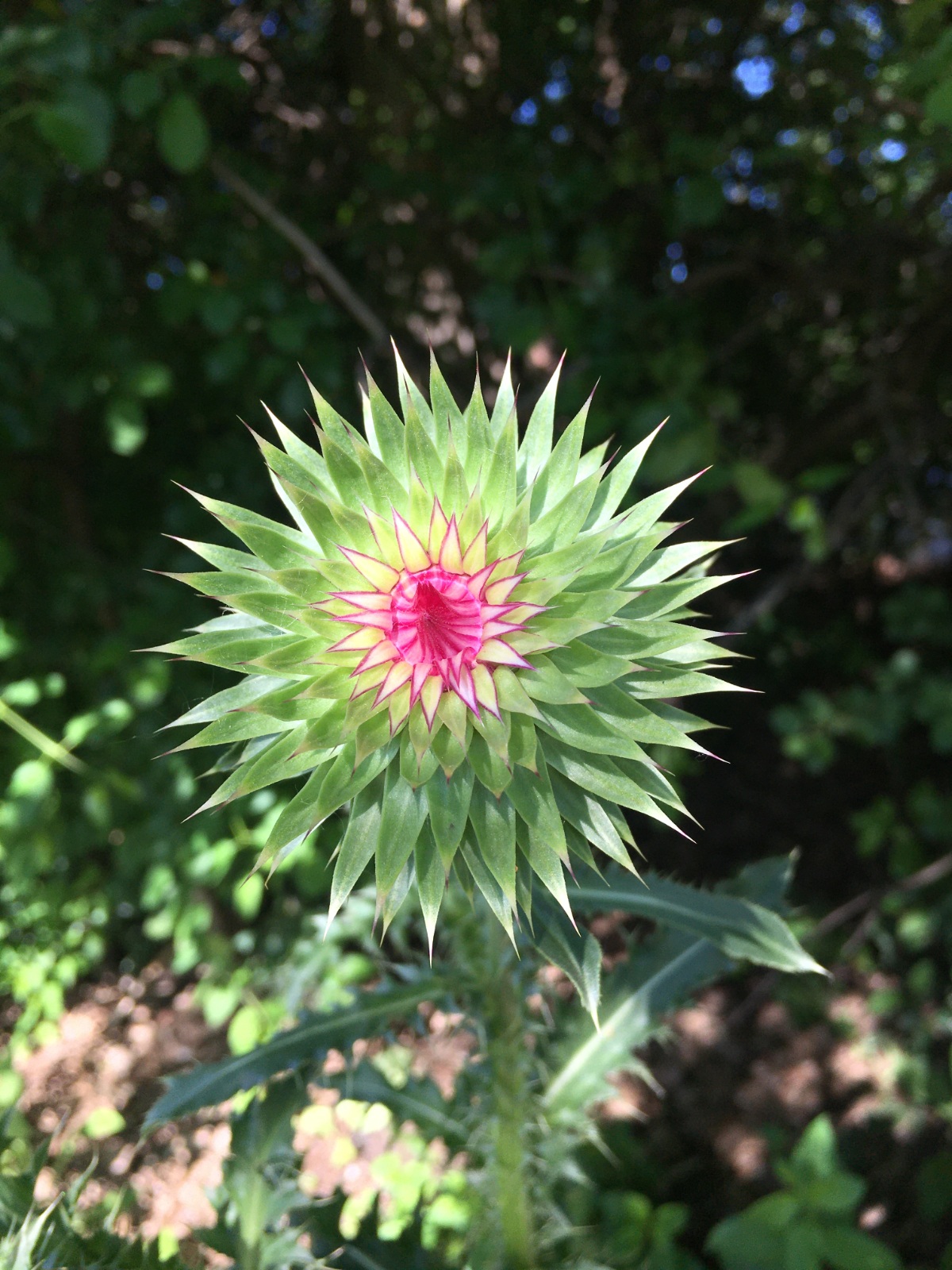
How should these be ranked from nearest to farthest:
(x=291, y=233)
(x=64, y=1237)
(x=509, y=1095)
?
(x=64, y=1237) → (x=509, y=1095) → (x=291, y=233)

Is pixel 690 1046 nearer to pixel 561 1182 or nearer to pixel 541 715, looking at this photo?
pixel 561 1182

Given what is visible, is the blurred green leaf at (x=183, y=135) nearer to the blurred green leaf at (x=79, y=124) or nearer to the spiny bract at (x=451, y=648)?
the blurred green leaf at (x=79, y=124)

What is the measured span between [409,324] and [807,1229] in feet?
Answer: 10.1

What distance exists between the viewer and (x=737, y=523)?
2.42m

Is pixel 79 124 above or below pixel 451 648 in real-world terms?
above

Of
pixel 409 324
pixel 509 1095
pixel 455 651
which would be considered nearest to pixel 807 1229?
pixel 509 1095

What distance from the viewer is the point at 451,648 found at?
1.09 m

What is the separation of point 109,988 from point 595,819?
3470 millimetres

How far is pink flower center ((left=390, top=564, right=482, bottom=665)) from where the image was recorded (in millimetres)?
1075

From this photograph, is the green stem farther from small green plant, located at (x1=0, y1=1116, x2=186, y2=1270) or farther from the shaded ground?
the shaded ground

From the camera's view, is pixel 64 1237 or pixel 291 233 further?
pixel 291 233

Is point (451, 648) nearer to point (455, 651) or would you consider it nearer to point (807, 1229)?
point (455, 651)

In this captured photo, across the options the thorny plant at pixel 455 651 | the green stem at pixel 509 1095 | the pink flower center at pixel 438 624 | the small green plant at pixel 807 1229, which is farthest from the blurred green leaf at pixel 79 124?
the small green plant at pixel 807 1229

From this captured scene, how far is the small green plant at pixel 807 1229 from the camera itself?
183cm
